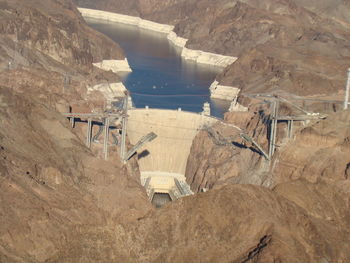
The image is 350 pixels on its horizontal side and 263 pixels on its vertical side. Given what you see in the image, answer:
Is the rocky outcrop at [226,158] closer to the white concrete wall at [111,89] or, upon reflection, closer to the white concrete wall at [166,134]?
the white concrete wall at [166,134]

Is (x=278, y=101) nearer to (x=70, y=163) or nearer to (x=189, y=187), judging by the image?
(x=189, y=187)

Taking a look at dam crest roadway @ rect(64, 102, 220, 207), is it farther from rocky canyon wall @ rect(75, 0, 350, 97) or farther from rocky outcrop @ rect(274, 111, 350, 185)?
rocky canyon wall @ rect(75, 0, 350, 97)

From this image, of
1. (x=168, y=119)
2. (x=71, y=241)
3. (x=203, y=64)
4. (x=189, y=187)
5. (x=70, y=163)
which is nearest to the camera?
(x=71, y=241)

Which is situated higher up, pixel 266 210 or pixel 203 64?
pixel 266 210

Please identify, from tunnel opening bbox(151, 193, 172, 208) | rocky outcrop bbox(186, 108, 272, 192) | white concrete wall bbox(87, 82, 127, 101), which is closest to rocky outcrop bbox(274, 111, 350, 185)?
rocky outcrop bbox(186, 108, 272, 192)

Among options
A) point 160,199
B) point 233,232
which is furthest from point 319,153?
point 233,232

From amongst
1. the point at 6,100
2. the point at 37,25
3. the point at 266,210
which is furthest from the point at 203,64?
the point at 266,210
